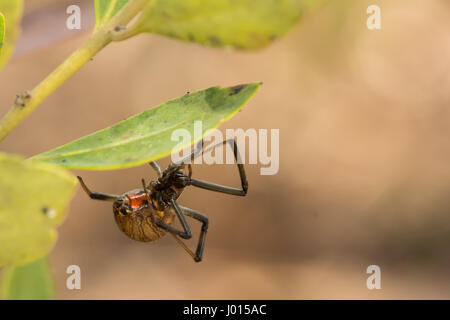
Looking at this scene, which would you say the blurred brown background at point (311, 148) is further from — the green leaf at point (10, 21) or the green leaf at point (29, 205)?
the green leaf at point (29, 205)

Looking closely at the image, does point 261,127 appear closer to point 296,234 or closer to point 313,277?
point 296,234

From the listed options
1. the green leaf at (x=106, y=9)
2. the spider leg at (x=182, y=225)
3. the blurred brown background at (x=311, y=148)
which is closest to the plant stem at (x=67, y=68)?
the green leaf at (x=106, y=9)

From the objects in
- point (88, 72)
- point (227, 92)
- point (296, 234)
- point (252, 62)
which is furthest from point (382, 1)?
point (227, 92)

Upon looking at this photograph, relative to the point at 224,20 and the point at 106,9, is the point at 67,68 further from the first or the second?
the point at 224,20

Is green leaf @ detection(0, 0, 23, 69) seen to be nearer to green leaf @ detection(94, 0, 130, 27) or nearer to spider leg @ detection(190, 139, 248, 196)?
green leaf @ detection(94, 0, 130, 27)

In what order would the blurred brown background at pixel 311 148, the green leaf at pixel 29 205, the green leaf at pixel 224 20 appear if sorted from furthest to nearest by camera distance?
the blurred brown background at pixel 311 148 < the green leaf at pixel 224 20 < the green leaf at pixel 29 205
